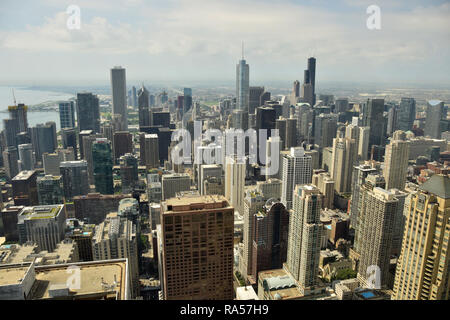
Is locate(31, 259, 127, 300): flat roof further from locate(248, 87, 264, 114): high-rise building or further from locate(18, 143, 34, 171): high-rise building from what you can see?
locate(248, 87, 264, 114): high-rise building

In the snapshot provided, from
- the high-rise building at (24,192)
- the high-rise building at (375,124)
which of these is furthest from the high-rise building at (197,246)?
the high-rise building at (375,124)

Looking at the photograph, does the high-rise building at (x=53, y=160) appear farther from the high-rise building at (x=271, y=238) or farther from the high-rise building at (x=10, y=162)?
the high-rise building at (x=271, y=238)

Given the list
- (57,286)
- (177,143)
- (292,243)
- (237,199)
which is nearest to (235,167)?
(237,199)

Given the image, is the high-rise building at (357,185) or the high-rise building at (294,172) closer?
the high-rise building at (357,185)

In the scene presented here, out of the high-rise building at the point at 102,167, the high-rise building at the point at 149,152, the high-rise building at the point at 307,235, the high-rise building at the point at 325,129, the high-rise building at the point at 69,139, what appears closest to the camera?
the high-rise building at the point at 307,235
